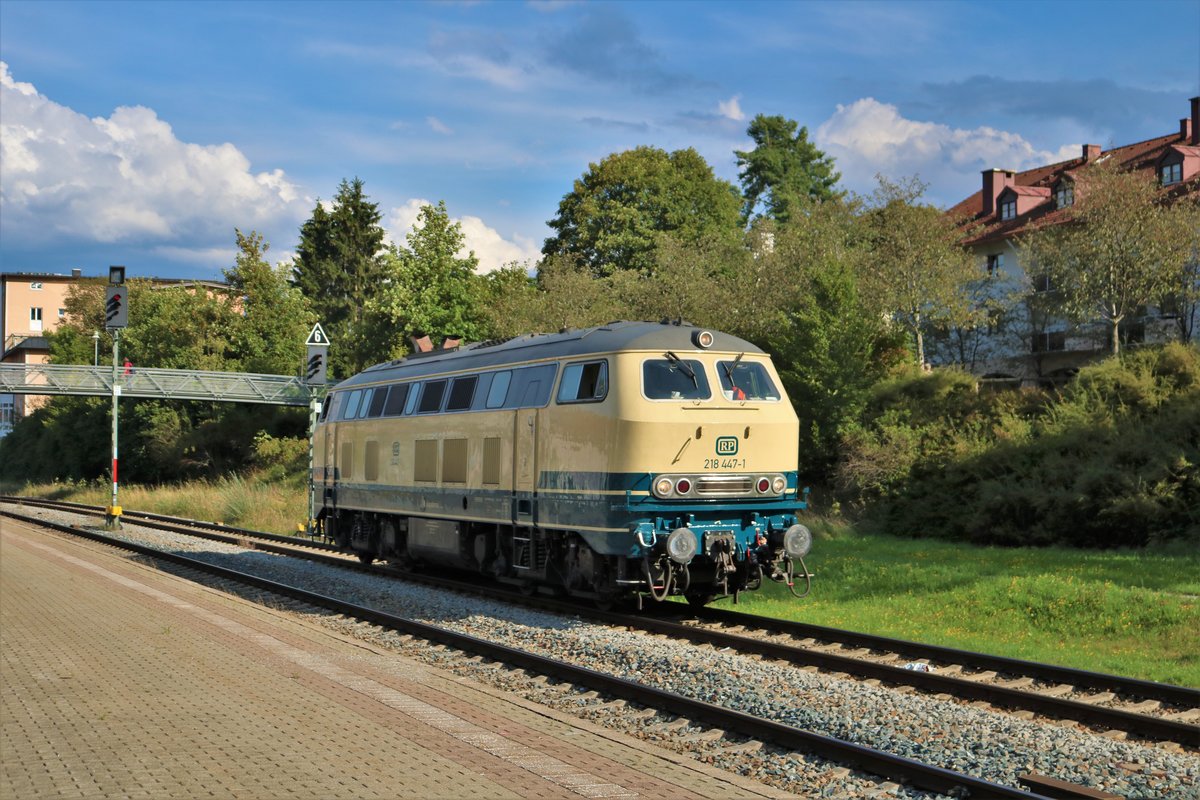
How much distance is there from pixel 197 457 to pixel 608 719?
57320mm

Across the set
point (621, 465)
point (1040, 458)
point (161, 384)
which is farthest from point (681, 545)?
point (161, 384)

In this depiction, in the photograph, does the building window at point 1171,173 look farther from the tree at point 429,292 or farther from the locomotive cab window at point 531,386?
the locomotive cab window at point 531,386

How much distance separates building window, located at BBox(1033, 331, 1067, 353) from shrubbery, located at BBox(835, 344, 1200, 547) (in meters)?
12.0

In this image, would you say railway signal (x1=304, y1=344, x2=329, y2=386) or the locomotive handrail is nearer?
railway signal (x1=304, y1=344, x2=329, y2=386)

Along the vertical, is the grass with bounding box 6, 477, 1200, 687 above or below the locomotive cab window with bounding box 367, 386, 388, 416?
below

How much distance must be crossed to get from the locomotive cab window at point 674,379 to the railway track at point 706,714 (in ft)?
12.3

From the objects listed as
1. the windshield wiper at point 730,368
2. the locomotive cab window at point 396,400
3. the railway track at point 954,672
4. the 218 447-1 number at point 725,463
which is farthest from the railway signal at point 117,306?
the 218 447-1 number at point 725,463

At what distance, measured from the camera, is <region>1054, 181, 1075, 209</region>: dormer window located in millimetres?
50844

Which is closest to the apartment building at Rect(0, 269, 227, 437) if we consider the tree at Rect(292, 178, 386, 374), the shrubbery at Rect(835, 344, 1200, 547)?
the tree at Rect(292, 178, 386, 374)

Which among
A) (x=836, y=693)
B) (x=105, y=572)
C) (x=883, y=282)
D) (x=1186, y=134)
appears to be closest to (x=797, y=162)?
(x=1186, y=134)

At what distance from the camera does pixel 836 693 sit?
1059 cm

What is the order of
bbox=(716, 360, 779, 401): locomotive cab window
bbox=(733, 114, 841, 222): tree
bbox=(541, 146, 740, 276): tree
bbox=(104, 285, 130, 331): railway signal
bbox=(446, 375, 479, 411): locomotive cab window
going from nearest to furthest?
bbox=(716, 360, 779, 401): locomotive cab window, bbox=(446, 375, 479, 411): locomotive cab window, bbox=(104, 285, 130, 331): railway signal, bbox=(541, 146, 740, 276): tree, bbox=(733, 114, 841, 222): tree

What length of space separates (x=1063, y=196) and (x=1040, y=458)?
89.3 feet

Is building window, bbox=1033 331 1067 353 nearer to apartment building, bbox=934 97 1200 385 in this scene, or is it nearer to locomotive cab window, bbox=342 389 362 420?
apartment building, bbox=934 97 1200 385
